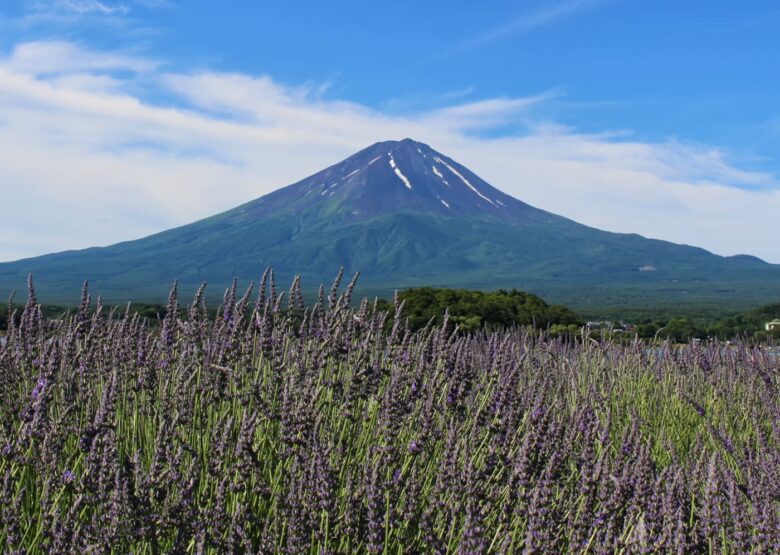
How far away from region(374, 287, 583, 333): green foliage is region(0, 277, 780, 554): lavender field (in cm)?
738

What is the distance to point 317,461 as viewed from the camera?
2.30m

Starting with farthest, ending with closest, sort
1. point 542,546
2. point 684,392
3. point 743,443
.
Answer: point 684,392
point 743,443
point 542,546

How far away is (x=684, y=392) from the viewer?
561 centimetres

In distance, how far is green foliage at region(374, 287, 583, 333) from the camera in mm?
12406

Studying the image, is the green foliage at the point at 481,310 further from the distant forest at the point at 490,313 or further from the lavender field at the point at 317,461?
the lavender field at the point at 317,461

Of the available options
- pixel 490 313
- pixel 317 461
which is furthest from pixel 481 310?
pixel 317 461

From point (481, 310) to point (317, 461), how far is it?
36.2 feet

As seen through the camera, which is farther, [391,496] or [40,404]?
[391,496]

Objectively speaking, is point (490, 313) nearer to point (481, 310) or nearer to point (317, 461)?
point (481, 310)

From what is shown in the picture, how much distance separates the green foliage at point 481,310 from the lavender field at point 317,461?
738 cm

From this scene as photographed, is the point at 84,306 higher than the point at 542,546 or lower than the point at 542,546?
higher

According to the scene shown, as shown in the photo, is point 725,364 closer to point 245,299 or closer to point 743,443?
point 743,443

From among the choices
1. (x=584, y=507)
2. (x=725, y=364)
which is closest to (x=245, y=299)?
(x=584, y=507)

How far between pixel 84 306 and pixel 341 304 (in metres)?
1.37
